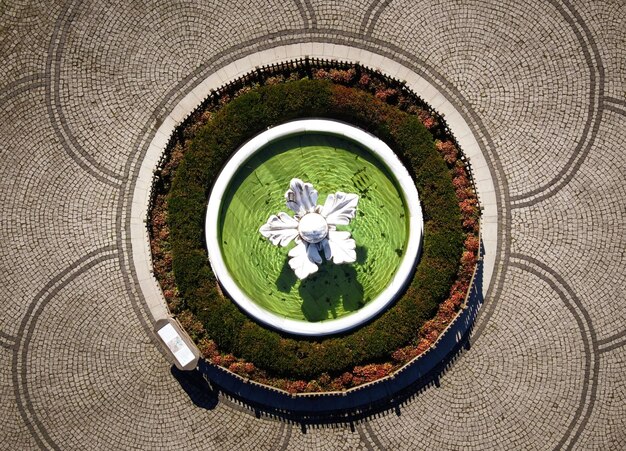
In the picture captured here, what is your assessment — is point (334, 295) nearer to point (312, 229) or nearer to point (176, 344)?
point (312, 229)

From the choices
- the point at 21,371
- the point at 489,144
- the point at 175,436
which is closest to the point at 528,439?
the point at 489,144

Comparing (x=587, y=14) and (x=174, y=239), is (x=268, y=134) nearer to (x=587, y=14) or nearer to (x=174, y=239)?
(x=174, y=239)

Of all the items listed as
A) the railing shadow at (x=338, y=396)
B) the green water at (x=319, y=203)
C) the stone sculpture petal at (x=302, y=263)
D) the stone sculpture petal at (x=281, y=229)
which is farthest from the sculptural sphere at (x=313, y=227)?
the railing shadow at (x=338, y=396)

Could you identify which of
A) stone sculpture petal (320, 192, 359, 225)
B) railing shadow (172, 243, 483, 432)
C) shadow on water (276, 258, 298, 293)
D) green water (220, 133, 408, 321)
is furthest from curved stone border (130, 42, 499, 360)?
stone sculpture petal (320, 192, 359, 225)

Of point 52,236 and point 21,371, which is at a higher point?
point 52,236

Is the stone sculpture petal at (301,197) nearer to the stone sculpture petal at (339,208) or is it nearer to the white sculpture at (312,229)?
the white sculpture at (312,229)

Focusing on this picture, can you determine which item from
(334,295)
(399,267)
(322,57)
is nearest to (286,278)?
(334,295)
